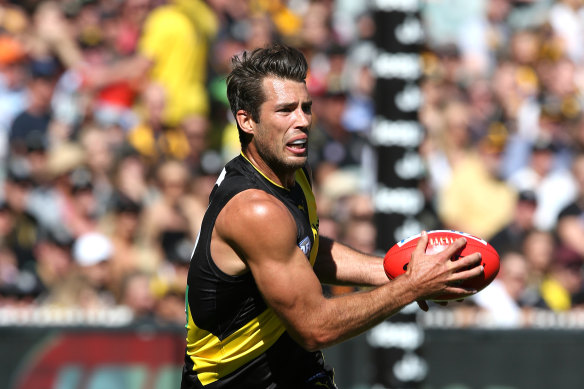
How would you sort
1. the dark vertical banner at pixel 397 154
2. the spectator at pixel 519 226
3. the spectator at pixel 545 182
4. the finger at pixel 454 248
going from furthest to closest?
1. the spectator at pixel 545 182
2. the spectator at pixel 519 226
3. the dark vertical banner at pixel 397 154
4. the finger at pixel 454 248

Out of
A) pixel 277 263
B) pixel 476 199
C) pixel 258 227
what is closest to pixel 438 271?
pixel 277 263

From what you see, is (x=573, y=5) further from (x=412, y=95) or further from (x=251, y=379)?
(x=251, y=379)

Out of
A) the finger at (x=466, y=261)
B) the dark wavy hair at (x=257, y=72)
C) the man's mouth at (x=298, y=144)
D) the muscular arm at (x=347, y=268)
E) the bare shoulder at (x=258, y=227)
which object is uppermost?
the dark wavy hair at (x=257, y=72)

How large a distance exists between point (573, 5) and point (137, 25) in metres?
5.85

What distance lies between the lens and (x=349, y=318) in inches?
174

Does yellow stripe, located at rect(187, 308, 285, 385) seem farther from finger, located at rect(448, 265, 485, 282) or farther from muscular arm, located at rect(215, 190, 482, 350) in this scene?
finger, located at rect(448, 265, 485, 282)

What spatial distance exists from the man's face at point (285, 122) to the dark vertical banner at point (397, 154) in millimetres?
1631

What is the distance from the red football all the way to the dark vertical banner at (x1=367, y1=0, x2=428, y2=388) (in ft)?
4.27

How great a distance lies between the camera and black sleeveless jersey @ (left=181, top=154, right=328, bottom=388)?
15.2 ft

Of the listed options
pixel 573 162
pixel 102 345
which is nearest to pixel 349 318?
pixel 102 345

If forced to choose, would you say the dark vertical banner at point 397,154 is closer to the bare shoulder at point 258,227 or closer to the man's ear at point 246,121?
the man's ear at point 246,121

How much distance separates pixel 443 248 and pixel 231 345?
109 centimetres

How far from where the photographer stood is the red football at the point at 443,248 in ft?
15.5

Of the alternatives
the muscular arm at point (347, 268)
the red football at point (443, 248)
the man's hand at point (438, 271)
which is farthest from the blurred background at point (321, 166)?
the man's hand at point (438, 271)
